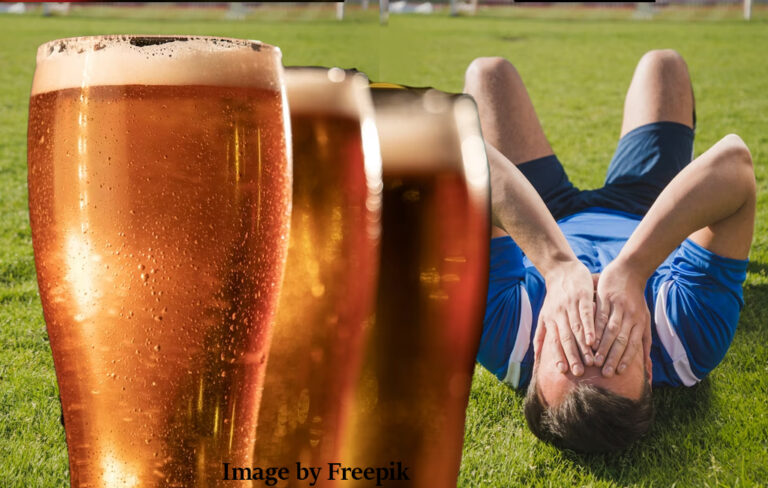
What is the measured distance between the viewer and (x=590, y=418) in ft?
3.99

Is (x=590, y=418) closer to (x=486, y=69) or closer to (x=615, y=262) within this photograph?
(x=615, y=262)

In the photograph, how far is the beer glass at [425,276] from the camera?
12.6 inches

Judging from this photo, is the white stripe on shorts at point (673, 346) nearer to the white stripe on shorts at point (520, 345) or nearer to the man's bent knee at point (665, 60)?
the white stripe on shorts at point (520, 345)

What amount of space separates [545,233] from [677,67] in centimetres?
146

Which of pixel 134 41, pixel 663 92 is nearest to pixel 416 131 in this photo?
pixel 134 41

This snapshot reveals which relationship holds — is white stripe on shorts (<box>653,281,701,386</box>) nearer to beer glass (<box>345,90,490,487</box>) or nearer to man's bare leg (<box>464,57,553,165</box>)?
man's bare leg (<box>464,57,553,165</box>)

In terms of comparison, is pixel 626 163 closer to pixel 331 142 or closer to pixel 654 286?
pixel 654 286

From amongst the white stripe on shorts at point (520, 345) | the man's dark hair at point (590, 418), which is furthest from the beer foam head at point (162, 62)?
the white stripe on shorts at point (520, 345)

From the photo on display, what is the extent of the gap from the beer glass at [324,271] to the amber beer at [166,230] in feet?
0.05

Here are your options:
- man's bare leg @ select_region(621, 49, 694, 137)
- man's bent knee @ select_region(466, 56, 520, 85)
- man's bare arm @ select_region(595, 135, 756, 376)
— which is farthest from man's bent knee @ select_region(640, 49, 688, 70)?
man's bare arm @ select_region(595, 135, 756, 376)

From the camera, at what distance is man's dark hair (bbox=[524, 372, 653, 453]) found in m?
1.21

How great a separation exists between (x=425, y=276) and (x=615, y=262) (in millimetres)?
791

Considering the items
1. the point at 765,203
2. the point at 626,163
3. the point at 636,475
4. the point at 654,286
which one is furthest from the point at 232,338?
the point at 765,203

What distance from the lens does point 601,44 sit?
34.9ft
